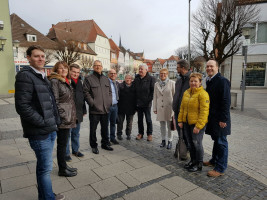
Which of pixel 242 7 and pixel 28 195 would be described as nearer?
pixel 28 195

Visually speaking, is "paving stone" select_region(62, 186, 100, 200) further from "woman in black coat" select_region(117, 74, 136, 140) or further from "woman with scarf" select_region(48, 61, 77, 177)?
"woman in black coat" select_region(117, 74, 136, 140)

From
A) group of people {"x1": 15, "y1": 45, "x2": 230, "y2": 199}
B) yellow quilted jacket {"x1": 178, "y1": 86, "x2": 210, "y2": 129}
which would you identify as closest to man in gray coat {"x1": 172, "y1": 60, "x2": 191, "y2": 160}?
group of people {"x1": 15, "y1": 45, "x2": 230, "y2": 199}

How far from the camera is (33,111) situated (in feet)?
7.58

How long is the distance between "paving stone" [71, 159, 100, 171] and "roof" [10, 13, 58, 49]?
35710 mm

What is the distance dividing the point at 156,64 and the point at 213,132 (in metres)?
126

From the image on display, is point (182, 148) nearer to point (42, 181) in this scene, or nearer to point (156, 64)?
point (42, 181)

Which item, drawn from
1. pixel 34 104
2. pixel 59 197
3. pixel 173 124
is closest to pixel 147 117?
pixel 173 124

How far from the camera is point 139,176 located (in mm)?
3576

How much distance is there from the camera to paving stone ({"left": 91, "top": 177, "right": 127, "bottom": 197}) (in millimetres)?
3066

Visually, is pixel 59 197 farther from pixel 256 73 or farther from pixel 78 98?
pixel 256 73

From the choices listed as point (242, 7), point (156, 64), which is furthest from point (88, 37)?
point (156, 64)

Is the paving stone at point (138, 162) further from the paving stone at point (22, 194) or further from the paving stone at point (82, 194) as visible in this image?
the paving stone at point (22, 194)

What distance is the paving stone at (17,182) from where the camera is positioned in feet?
10.5

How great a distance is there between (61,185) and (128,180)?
109 centimetres
